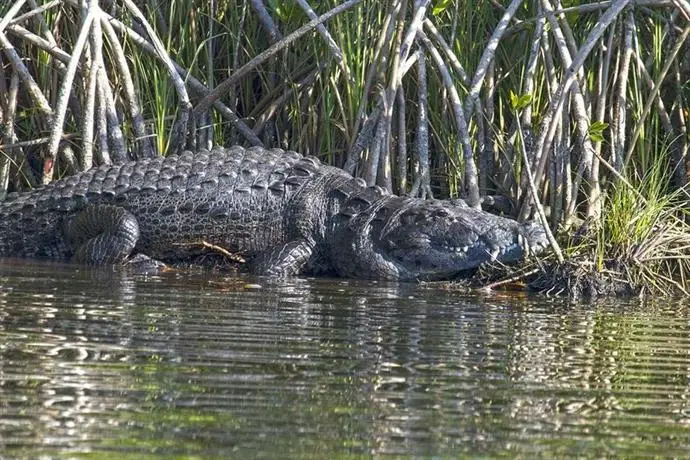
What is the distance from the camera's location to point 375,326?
5.83 m

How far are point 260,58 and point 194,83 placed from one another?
0.63 meters

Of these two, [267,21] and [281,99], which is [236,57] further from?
[281,99]

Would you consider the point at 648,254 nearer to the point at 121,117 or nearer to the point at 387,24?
the point at 387,24

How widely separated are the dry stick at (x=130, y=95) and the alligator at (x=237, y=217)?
480 mm

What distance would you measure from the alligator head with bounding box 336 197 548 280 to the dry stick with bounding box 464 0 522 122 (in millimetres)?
701

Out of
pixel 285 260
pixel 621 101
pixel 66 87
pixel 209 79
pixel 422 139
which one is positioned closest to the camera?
pixel 285 260

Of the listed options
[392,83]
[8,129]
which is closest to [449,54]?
[392,83]

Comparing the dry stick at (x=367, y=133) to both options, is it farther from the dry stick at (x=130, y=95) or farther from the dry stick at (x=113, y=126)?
the dry stick at (x=113, y=126)

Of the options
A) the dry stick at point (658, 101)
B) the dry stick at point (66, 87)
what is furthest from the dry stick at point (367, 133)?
the dry stick at point (66, 87)

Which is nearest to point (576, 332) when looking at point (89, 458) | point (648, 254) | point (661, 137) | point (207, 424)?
point (648, 254)

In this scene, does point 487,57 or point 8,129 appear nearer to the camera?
point 487,57

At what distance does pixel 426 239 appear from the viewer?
28.5 ft

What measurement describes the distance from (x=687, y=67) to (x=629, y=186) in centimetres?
176

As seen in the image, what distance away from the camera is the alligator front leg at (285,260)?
337 inches
